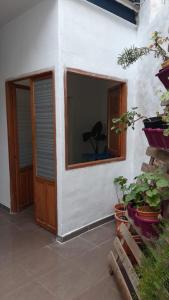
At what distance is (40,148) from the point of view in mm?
3104

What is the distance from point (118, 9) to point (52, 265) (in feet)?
10.4

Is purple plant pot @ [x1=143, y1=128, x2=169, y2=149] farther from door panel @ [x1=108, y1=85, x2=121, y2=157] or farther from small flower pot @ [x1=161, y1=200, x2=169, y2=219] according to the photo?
door panel @ [x1=108, y1=85, x2=121, y2=157]

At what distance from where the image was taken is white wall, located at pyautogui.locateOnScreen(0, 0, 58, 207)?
2.67 metres

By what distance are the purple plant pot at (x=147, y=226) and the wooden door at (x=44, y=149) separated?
144cm

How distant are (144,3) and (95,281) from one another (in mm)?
3441

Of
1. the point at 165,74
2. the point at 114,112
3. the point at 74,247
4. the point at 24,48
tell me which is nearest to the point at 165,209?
the point at 165,74

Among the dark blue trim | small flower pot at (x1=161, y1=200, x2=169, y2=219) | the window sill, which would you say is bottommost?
small flower pot at (x1=161, y1=200, x2=169, y2=219)

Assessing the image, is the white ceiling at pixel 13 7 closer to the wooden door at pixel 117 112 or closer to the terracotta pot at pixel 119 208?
the wooden door at pixel 117 112

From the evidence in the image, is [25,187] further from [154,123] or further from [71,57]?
[154,123]

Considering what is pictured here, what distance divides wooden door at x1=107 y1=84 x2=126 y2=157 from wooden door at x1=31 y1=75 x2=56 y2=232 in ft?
3.60

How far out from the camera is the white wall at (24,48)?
2.67 m

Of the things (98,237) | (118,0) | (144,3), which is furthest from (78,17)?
(98,237)

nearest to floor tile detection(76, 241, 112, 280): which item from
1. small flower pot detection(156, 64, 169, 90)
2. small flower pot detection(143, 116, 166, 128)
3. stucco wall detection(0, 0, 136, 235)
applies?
stucco wall detection(0, 0, 136, 235)

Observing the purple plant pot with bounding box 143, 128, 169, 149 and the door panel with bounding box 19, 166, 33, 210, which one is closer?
the purple plant pot with bounding box 143, 128, 169, 149
